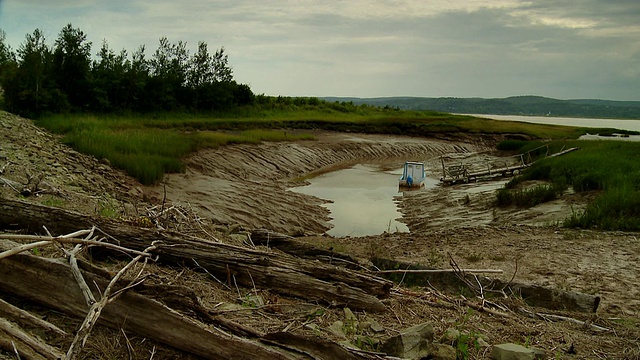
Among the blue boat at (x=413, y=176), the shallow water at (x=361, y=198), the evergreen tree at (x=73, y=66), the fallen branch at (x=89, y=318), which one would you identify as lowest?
the shallow water at (x=361, y=198)

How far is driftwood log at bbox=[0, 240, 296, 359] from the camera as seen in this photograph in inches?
160

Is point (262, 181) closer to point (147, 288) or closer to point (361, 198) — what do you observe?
point (361, 198)

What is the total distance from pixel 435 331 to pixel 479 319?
2.52 feet

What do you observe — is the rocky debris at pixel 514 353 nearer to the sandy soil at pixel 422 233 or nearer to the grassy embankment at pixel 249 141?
the sandy soil at pixel 422 233

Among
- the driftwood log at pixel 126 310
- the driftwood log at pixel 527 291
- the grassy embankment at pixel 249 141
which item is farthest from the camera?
the grassy embankment at pixel 249 141

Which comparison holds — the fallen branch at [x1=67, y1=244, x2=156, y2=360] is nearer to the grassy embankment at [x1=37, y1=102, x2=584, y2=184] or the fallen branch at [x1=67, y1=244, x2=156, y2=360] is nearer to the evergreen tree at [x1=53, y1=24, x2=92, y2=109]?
the grassy embankment at [x1=37, y1=102, x2=584, y2=184]

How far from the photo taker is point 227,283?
218 inches

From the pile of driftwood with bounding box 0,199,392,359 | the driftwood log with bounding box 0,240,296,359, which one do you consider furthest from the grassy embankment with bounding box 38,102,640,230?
the driftwood log with bounding box 0,240,296,359

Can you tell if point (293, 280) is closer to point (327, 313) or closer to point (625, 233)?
point (327, 313)

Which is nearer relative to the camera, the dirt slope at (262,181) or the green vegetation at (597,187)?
the green vegetation at (597,187)

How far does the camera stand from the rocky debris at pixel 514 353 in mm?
4527

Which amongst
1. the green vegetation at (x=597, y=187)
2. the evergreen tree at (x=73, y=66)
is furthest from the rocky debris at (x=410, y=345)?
the evergreen tree at (x=73, y=66)

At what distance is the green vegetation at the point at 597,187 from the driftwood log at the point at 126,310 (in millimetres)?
11262

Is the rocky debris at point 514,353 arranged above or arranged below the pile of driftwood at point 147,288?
below
